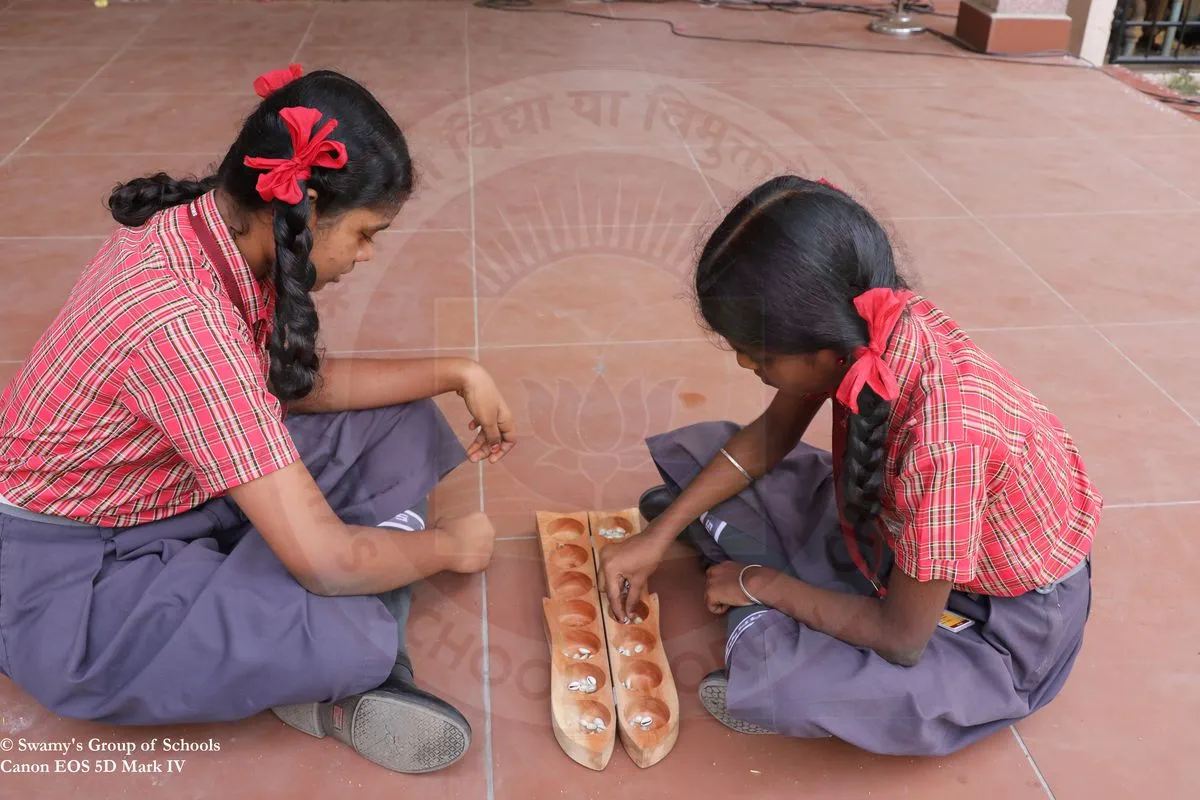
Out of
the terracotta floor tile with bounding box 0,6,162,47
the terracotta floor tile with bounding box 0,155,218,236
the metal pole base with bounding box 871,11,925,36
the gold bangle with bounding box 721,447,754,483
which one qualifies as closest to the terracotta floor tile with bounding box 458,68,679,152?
the terracotta floor tile with bounding box 0,155,218,236

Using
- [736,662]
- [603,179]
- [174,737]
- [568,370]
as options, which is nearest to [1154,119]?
[603,179]

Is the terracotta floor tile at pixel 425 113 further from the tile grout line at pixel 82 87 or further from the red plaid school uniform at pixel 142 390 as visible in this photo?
the red plaid school uniform at pixel 142 390

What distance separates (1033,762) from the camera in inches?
49.2

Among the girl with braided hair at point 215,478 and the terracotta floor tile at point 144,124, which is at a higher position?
the girl with braided hair at point 215,478

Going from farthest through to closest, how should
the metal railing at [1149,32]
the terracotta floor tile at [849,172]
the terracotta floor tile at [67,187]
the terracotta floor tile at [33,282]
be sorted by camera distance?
the metal railing at [1149,32] → the terracotta floor tile at [849,172] → the terracotta floor tile at [67,187] → the terracotta floor tile at [33,282]

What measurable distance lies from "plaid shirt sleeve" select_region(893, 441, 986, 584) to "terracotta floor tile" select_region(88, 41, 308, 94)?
3038 millimetres

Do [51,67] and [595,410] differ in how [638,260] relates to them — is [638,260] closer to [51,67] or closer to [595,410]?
[595,410]

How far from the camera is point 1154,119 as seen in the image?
3500 mm

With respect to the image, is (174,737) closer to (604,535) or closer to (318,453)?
(318,453)

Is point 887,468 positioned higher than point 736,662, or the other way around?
point 887,468

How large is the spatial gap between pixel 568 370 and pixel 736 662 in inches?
37.4

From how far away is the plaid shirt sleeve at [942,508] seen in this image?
1.05 metres

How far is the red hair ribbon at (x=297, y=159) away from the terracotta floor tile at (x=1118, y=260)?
1.80 m

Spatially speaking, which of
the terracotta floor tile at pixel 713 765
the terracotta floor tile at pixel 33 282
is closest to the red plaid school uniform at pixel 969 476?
the terracotta floor tile at pixel 713 765
